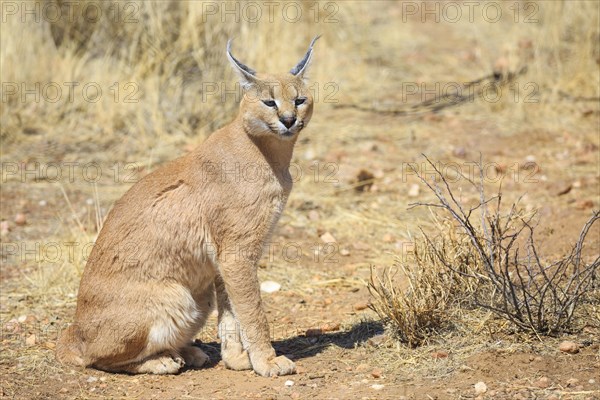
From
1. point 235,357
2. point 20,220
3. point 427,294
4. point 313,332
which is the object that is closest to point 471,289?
point 427,294

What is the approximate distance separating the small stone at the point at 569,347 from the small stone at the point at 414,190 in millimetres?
3759

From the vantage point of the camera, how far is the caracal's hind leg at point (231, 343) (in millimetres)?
5352

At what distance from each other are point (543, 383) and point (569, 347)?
0.39 meters

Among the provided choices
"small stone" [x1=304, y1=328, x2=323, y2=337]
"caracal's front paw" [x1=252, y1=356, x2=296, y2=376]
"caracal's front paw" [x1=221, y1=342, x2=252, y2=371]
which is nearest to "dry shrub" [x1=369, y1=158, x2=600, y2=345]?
"small stone" [x1=304, y1=328, x2=323, y2=337]

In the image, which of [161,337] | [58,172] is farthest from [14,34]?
[161,337]

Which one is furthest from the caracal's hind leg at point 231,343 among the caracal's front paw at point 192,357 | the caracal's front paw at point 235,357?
the caracal's front paw at point 192,357

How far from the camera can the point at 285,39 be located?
10789 mm

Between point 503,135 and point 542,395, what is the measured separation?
581 cm

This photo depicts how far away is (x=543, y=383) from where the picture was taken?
177 inches

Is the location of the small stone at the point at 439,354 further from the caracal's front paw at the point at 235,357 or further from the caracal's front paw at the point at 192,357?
the caracal's front paw at the point at 192,357

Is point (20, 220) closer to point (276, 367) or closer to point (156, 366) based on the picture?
point (156, 366)

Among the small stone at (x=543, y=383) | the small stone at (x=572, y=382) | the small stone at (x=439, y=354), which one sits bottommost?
the small stone at (x=439, y=354)

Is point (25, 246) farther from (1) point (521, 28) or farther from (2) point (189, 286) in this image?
(1) point (521, 28)

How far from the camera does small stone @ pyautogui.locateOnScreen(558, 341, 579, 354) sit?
477cm
